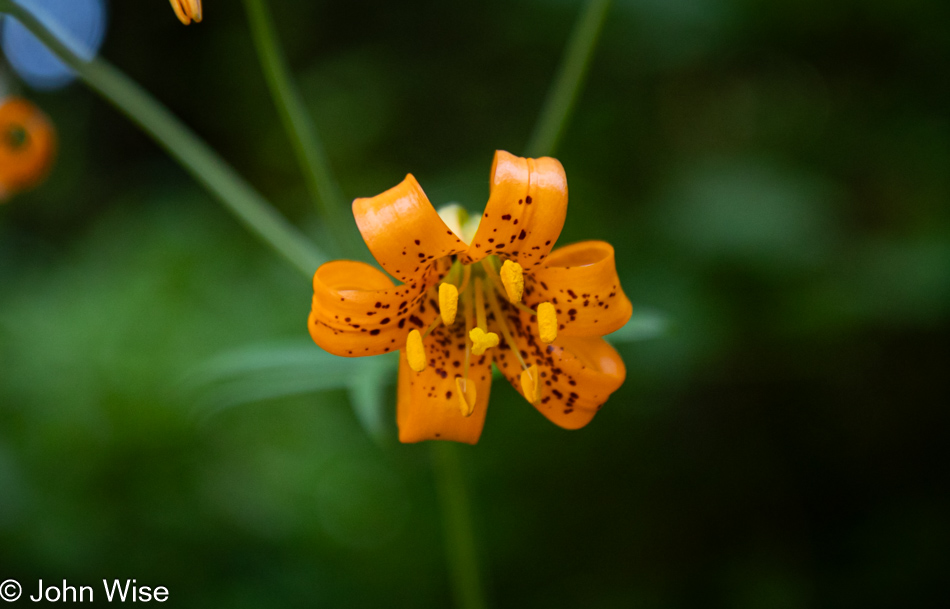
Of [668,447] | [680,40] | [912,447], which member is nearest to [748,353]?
[668,447]

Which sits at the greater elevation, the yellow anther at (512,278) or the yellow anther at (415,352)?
the yellow anther at (512,278)

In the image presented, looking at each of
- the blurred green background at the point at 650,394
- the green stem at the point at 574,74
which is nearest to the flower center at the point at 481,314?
the green stem at the point at 574,74

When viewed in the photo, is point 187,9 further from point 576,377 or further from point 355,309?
point 576,377

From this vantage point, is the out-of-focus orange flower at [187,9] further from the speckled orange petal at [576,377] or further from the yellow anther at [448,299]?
the speckled orange petal at [576,377]

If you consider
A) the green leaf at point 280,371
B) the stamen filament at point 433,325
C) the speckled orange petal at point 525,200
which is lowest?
the speckled orange petal at point 525,200

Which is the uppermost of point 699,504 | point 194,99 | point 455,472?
point 194,99

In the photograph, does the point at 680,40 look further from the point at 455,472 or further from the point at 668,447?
the point at 455,472
